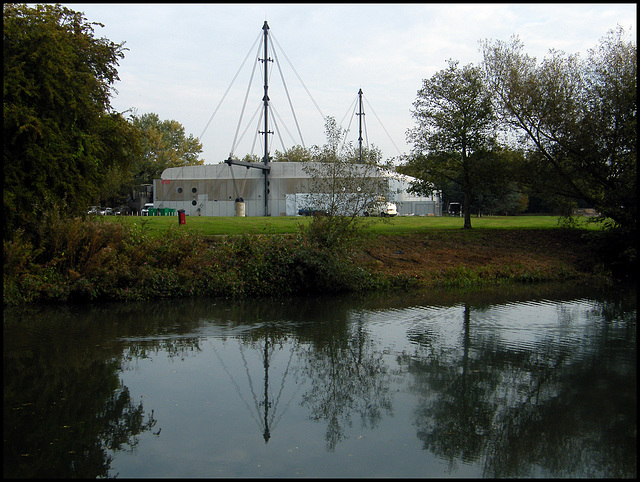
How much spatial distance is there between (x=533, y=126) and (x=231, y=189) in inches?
1171

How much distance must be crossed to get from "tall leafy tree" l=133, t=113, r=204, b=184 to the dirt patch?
163 feet

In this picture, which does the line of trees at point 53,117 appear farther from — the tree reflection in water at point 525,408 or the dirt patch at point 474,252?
the tree reflection in water at point 525,408

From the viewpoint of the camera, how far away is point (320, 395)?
29.7ft

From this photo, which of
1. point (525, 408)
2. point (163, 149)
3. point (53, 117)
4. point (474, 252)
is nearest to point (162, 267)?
point (53, 117)

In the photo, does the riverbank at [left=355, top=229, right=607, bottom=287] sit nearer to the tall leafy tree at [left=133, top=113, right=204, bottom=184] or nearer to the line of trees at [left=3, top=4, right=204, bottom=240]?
the line of trees at [left=3, top=4, right=204, bottom=240]

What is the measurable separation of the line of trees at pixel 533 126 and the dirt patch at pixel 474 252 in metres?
2.08

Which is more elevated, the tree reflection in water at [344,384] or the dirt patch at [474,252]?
the dirt patch at [474,252]

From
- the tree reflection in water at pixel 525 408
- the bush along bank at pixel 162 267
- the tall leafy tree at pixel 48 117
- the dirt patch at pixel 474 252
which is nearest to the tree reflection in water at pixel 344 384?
the tree reflection in water at pixel 525 408

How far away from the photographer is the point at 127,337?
12883 mm

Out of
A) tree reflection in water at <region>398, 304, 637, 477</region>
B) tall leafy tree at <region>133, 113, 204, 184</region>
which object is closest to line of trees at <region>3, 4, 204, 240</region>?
tree reflection in water at <region>398, 304, 637, 477</region>

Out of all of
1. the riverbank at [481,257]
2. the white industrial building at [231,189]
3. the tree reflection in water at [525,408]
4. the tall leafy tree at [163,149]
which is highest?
the tall leafy tree at [163,149]

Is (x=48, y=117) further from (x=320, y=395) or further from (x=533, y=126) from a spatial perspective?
(x=533, y=126)

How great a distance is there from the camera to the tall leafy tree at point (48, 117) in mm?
18172

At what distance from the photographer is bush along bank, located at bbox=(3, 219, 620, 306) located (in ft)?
57.3
